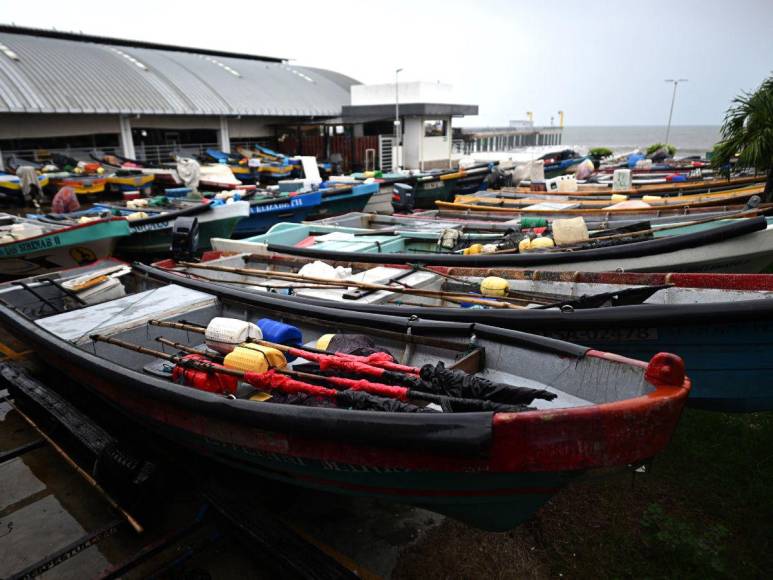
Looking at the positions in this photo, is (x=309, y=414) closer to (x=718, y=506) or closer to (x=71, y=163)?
(x=718, y=506)

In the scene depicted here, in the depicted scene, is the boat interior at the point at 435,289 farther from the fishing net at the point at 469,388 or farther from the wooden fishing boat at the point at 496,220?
the wooden fishing boat at the point at 496,220

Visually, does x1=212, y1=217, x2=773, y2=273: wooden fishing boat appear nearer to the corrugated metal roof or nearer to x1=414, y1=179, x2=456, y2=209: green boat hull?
x1=414, y1=179, x2=456, y2=209: green boat hull

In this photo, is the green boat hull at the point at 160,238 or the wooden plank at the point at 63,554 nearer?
the wooden plank at the point at 63,554

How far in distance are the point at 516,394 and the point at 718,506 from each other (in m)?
2.59

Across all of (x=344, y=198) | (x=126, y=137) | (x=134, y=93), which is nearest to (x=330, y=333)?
(x=344, y=198)

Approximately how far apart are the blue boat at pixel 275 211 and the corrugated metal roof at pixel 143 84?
18.2m

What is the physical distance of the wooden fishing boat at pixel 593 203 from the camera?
10.7 metres

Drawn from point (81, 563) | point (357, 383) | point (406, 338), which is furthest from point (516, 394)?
point (81, 563)

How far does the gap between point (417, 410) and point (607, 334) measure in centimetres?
245

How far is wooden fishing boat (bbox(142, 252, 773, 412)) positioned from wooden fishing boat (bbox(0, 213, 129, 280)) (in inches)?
210

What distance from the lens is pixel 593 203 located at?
12039 mm

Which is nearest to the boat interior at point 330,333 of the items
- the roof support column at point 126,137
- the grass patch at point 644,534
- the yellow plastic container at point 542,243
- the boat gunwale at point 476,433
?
the boat gunwale at point 476,433

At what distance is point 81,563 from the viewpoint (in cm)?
391

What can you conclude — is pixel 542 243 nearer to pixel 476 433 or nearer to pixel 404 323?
pixel 404 323
